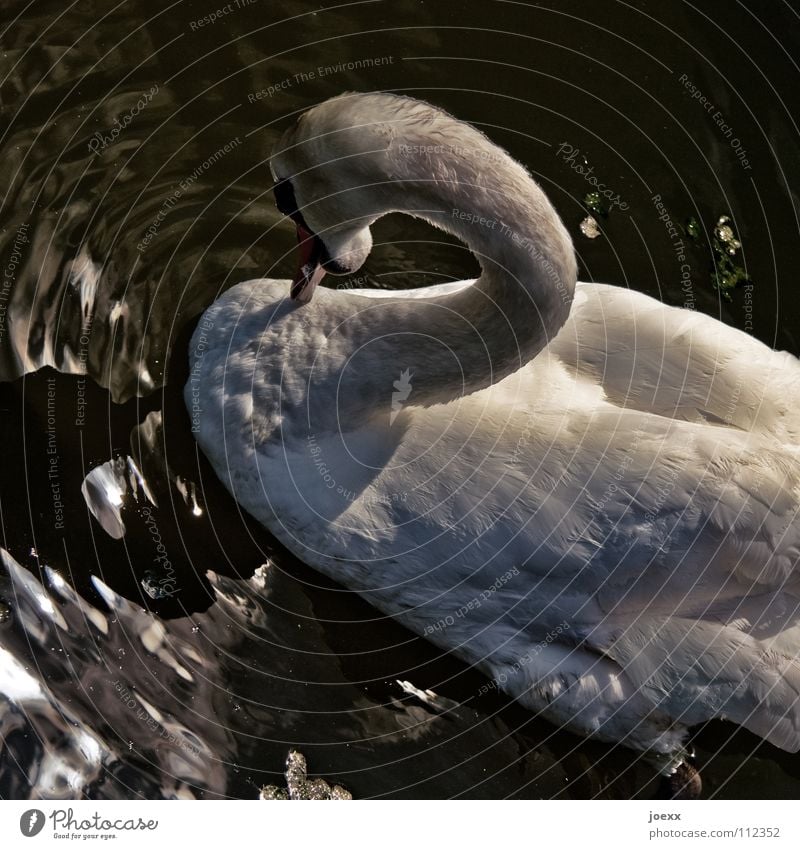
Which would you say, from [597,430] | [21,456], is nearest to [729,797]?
[597,430]

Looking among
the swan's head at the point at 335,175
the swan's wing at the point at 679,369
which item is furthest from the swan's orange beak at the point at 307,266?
the swan's wing at the point at 679,369

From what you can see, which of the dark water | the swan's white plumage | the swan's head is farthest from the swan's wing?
the dark water

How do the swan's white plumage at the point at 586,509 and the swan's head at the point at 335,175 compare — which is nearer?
the swan's head at the point at 335,175

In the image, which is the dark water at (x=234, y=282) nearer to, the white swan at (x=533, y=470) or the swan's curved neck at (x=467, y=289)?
the white swan at (x=533, y=470)

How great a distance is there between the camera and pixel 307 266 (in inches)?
156

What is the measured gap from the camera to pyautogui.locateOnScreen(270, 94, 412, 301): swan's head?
302cm

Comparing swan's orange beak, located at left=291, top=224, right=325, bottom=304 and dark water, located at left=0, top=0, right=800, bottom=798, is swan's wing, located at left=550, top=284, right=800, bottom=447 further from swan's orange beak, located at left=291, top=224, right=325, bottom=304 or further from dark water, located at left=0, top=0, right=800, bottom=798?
dark water, located at left=0, top=0, right=800, bottom=798

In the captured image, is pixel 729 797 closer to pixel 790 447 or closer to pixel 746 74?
pixel 790 447

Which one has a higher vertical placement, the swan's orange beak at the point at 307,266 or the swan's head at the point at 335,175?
the swan's head at the point at 335,175

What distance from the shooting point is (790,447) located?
3.94 m

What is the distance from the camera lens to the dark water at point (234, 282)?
429 cm

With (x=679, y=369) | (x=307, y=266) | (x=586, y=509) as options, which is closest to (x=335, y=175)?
(x=307, y=266)

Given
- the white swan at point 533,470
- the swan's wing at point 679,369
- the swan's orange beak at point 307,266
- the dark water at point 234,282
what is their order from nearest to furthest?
the white swan at point 533,470
the swan's orange beak at point 307,266
the swan's wing at point 679,369
the dark water at point 234,282
